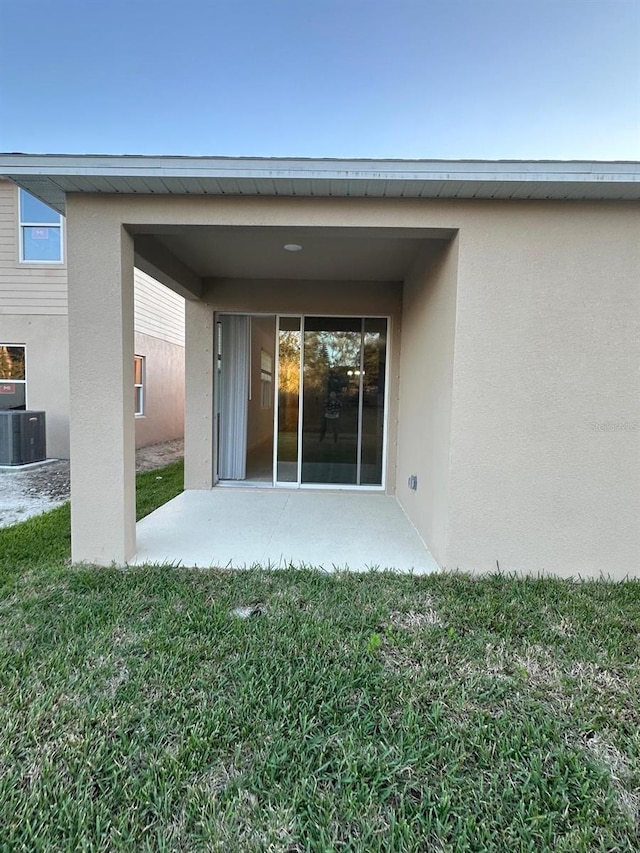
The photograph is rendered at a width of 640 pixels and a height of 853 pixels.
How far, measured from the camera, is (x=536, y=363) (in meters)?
3.46

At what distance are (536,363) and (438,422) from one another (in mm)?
959

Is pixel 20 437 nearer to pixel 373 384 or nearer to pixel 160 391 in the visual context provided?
pixel 160 391

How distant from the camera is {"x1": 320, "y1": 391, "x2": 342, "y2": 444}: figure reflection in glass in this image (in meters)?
6.53

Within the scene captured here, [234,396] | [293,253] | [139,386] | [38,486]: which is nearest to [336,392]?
[234,396]

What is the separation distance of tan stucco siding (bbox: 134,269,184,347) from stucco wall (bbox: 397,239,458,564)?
6.89 m

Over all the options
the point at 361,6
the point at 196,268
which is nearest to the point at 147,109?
the point at 361,6

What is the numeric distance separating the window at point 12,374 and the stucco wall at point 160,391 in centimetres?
244

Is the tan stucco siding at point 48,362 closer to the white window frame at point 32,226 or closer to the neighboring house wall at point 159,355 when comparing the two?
the white window frame at point 32,226

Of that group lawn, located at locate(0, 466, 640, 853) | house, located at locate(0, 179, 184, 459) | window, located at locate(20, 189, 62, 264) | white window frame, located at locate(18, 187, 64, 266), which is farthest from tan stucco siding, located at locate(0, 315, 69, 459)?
Answer: lawn, located at locate(0, 466, 640, 853)

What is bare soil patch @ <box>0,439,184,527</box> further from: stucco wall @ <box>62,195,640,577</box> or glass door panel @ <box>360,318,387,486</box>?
glass door panel @ <box>360,318,387,486</box>

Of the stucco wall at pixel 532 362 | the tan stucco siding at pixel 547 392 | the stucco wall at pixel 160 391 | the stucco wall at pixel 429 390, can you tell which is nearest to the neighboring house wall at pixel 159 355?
the stucco wall at pixel 160 391

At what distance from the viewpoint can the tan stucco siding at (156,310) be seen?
33.2 feet

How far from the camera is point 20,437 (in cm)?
813

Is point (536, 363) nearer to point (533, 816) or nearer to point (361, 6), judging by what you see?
point (533, 816)
